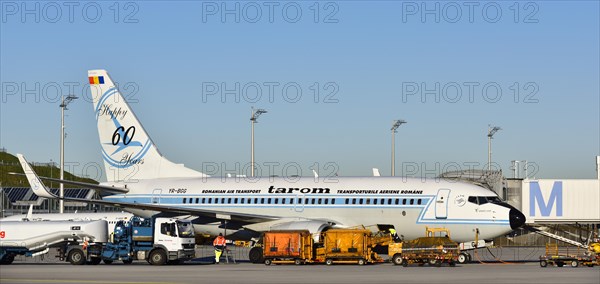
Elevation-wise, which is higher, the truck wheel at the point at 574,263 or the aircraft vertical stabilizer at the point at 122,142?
the aircraft vertical stabilizer at the point at 122,142

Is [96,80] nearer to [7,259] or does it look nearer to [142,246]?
[7,259]

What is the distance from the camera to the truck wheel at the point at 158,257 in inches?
1902

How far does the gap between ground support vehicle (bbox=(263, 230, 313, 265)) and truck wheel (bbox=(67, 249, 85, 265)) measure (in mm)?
8792

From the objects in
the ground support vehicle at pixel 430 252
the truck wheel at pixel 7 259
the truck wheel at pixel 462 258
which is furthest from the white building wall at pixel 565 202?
the truck wheel at pixel 7 259

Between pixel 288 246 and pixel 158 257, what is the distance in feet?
20.4

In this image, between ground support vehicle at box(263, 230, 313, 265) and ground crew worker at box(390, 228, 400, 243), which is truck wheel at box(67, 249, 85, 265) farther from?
ground crew worker at box(390, 228, 400, 243)

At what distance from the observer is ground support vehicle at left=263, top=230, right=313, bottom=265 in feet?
158

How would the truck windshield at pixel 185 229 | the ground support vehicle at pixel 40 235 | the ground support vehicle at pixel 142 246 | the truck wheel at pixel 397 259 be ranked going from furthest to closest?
the ground support vehicle at pixel 40 235 → the truck windshield at pixel 185 229 → the ground support vehicle at pixel 142 246 → the truck wheel at pixel 397 259

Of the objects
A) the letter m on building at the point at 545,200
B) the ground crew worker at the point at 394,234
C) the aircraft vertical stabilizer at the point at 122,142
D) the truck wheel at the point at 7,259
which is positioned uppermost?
the aircraft vertical stabilizer at the point at 122,142

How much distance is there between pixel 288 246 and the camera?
4825 cm

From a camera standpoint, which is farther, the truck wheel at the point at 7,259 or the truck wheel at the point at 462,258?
the truck wheel at the point at 7,259

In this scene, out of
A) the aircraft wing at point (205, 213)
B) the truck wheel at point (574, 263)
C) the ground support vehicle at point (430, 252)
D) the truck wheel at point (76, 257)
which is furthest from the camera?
the aircraft wing at point (205, 213)

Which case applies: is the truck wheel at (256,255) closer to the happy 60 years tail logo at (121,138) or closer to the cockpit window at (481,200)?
the cockpit window at (481,200)

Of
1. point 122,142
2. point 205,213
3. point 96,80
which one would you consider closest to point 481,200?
point 205,213
